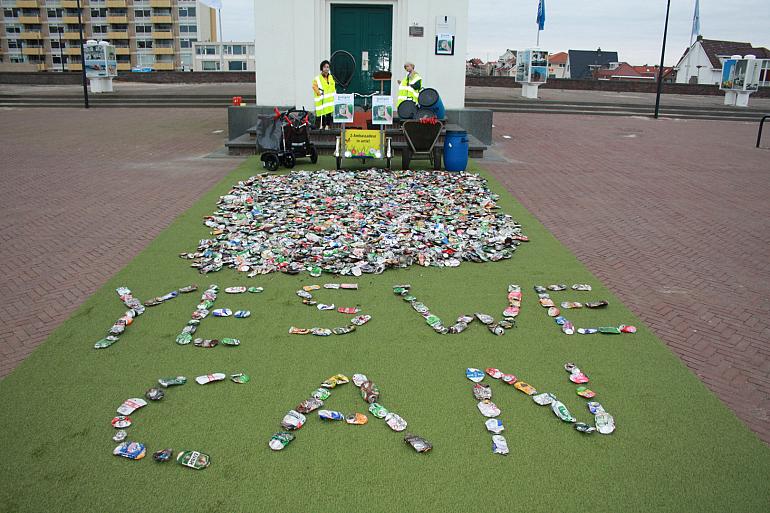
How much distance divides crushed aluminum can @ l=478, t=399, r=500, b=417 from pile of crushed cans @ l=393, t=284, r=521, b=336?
1.14m

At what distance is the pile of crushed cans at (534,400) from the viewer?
3.72m

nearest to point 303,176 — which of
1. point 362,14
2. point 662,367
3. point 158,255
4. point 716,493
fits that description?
point 158,255

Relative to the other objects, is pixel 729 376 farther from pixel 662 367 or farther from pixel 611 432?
pixel 611 432

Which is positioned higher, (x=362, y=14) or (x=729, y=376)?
(x=362, y=14)

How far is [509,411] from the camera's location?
12.9ft

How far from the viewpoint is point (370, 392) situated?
4094mm

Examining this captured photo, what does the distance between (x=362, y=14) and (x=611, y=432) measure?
47.7 ft

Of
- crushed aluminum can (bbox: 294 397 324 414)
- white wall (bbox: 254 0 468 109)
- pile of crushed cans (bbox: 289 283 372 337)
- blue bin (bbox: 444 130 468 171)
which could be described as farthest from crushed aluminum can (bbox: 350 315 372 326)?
white wall (bbox: 254 0 468 109)

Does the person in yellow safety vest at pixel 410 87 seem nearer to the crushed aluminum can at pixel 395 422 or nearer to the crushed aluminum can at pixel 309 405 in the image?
the crushed aluminum can at pixel 309 405

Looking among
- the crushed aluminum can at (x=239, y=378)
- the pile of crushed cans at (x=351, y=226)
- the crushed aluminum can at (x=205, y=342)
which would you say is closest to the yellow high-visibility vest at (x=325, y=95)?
the pile of crushed cans at (x=351, y=226)

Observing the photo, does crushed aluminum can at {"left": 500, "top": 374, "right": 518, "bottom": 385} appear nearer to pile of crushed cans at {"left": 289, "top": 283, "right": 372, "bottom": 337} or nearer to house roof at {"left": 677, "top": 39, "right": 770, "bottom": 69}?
pile of crushed cans at {"left": 289, "top": 283, "right": 372, "bottom": 337}

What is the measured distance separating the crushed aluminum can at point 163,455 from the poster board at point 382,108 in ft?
31.9

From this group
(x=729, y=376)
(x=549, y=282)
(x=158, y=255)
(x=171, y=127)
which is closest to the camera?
(x=729, y=376)

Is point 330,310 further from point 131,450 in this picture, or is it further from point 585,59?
point 585,59
